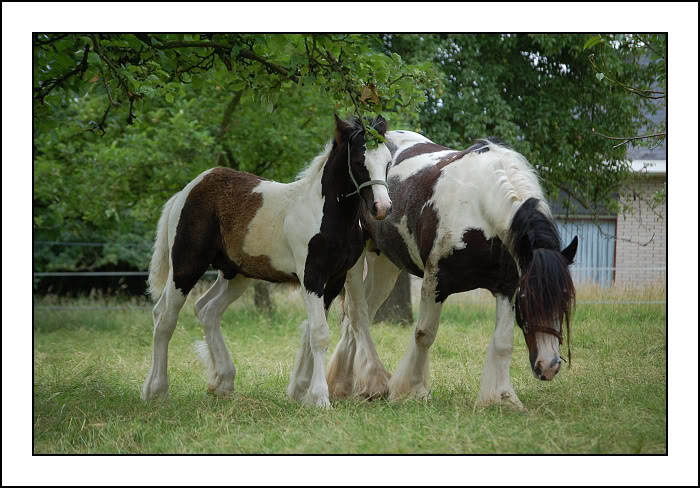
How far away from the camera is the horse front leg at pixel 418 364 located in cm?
540

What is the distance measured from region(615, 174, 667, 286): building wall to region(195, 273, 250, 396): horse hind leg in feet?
24.2

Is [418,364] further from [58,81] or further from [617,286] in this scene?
[617,286]

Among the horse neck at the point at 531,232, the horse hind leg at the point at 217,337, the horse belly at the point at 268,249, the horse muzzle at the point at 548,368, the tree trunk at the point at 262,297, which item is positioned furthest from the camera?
the tree trunk at the point at 262,297

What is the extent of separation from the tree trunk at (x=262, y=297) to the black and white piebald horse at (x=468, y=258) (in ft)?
19.2

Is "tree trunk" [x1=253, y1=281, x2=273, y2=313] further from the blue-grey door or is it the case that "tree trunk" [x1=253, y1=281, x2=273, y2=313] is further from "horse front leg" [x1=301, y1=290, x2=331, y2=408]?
"horse front leg" [x1=301, y1=290, x2=331, y2=408]

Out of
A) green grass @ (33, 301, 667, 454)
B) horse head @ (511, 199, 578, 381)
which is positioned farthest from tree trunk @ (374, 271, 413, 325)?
horse head @ (511, 199, 578, 381)

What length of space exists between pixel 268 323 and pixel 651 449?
25.1 feet

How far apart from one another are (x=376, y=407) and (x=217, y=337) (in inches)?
57.8

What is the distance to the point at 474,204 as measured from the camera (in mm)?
5113

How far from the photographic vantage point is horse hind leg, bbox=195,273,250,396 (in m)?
5.75

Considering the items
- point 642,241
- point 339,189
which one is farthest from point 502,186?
point 642,241

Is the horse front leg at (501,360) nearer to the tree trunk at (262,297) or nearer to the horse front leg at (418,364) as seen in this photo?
the horse front leg at (418,364)

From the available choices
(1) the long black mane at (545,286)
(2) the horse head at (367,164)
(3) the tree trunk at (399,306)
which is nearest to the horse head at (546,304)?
(1) the long black mane at (545,286)

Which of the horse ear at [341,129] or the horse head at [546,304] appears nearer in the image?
the horse head at [546,304]
